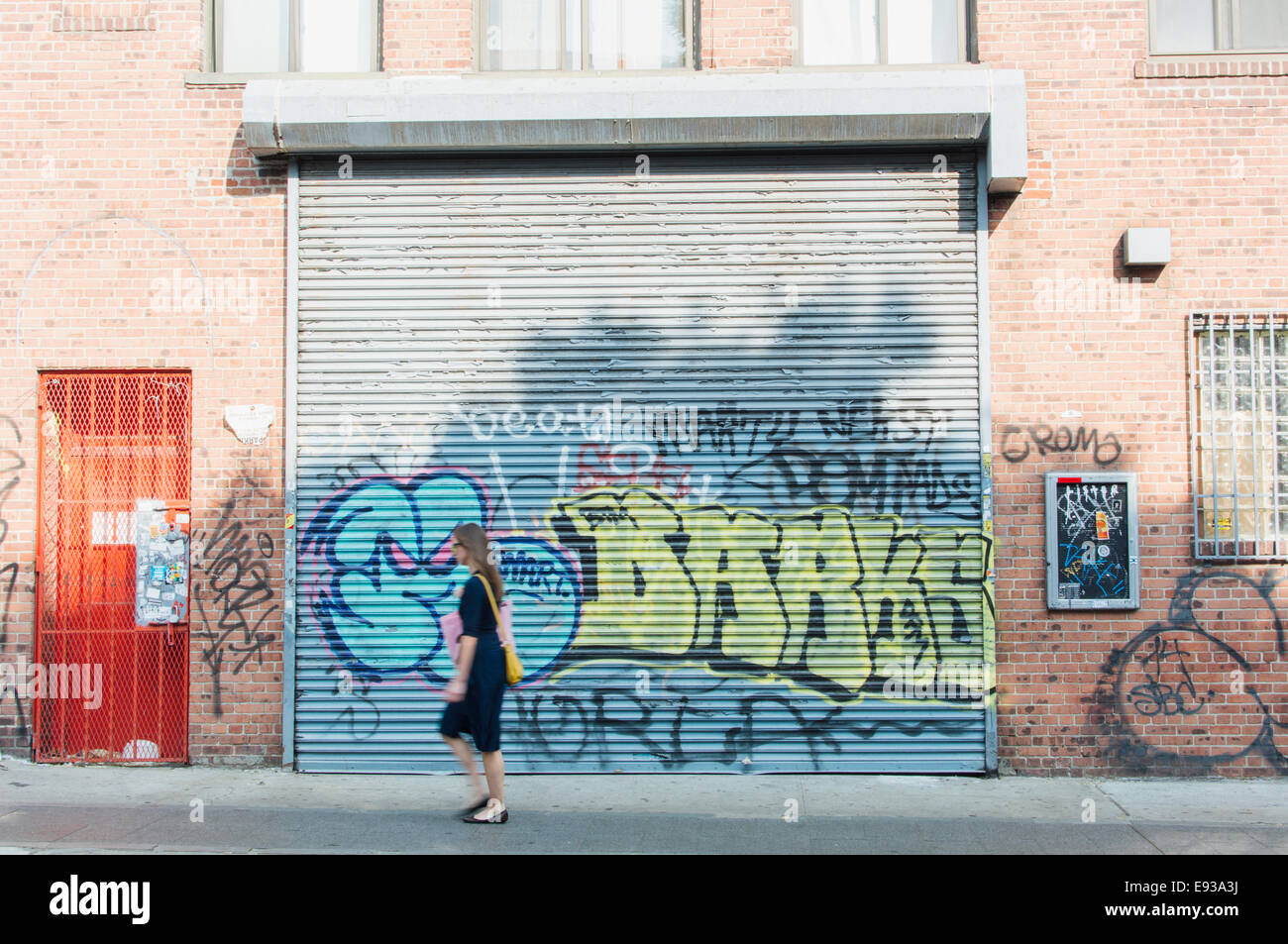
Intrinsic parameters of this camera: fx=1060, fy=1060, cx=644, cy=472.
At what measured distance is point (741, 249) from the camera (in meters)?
8.12

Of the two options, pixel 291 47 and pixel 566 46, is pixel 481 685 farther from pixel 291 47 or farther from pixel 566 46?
pixel 291 47

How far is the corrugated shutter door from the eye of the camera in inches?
312

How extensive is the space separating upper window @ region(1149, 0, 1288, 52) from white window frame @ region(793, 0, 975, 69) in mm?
1370

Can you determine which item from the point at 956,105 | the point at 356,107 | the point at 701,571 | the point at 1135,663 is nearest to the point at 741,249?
the point at 956,105

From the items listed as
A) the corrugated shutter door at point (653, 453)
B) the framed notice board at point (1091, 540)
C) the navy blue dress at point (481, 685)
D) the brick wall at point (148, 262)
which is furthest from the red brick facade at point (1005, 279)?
the navy blue dress at point (481, 685)

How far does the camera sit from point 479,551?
21.3ft

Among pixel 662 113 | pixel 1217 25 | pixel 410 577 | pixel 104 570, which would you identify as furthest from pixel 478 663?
pixel 1217 25

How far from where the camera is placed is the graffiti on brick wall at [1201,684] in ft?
25.5

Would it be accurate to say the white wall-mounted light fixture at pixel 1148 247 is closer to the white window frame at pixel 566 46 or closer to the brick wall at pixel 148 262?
the white window frame at pixel 566 46

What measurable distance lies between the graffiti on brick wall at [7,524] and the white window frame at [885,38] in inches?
265

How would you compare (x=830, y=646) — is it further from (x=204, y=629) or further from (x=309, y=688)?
(x=204, y=629)

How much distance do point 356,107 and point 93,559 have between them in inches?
159

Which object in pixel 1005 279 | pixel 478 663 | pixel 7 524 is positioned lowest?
pixel 478 663

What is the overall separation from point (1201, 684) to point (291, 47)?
335 inches
